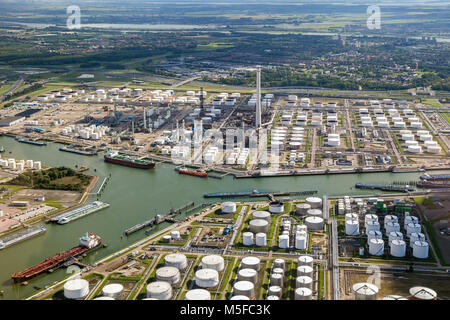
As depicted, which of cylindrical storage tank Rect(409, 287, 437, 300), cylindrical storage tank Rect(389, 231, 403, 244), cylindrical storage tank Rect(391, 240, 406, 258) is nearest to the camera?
cylindrical storage tank Rect(409, 287, 437, 300)

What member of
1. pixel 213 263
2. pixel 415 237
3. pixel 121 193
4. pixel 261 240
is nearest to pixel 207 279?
pixel 213 263

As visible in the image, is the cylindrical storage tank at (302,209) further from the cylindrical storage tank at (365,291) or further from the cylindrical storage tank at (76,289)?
the cylindrical storage tank at (76,289)

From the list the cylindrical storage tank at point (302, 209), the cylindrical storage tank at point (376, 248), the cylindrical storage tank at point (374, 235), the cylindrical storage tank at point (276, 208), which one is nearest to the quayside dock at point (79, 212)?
the cylindrical storage tank at point (276, 208)

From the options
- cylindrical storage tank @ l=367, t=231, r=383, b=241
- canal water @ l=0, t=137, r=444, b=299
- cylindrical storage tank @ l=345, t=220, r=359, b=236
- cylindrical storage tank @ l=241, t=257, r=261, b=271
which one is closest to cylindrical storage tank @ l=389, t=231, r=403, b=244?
cylindrical storage tank @ l=367, t=231, r=383, b=241

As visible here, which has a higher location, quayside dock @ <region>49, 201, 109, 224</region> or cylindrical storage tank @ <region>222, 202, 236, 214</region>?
cylindrical storage tank @ <region>222, 202, 236, 214</region>

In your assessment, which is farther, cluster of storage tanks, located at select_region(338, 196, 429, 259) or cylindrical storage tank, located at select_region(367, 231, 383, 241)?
cylindrical storage tank, located at select_region(367, 231, 383, 241)

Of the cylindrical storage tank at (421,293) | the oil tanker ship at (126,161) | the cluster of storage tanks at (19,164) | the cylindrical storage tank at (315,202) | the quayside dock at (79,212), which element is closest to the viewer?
the cylindrical storage tank at (421,293)

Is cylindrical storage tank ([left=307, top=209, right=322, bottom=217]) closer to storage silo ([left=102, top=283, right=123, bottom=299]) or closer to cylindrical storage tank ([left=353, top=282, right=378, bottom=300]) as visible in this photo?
cylindrical storage tank ([left=353, top=282, right=378, bottom=300])
